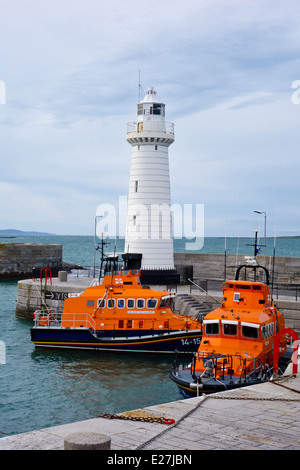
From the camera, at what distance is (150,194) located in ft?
98.3

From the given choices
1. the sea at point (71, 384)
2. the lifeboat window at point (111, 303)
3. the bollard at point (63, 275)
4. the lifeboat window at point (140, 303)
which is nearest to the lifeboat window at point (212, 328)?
the sea at point (71, 384)

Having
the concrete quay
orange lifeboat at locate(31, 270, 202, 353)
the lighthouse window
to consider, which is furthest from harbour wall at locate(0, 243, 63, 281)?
the concrete quay

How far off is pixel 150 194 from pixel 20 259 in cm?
2793

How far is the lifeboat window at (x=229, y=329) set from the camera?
15.8 meters

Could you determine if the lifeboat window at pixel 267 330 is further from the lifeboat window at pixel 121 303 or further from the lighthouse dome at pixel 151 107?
the lighthouse dome at pixel 151 107

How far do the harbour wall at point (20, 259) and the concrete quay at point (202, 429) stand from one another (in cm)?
4405

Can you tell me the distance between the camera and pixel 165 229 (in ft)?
99.9

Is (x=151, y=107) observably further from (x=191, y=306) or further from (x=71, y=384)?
(x=71, y=384)

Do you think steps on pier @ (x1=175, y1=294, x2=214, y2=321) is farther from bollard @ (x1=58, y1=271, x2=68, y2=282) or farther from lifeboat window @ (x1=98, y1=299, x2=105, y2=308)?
bollard @ (x1=58, y1=271, x2=68, y2=282)

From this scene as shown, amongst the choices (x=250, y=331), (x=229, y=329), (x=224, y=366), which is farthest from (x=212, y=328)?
(x=224, y=366)
